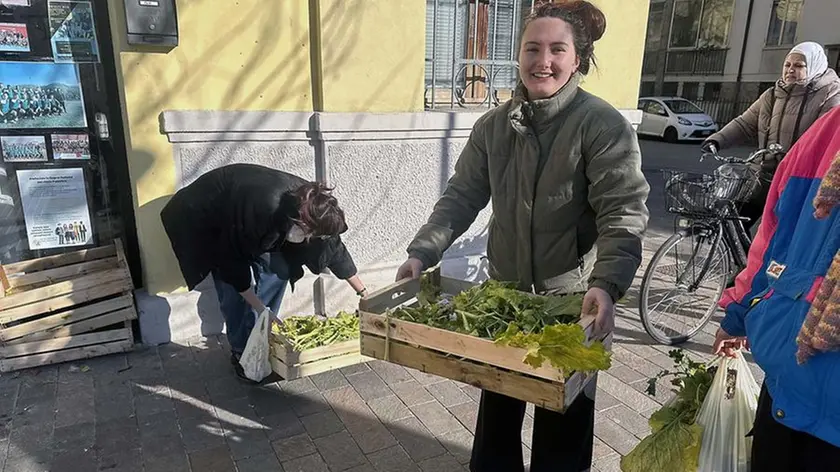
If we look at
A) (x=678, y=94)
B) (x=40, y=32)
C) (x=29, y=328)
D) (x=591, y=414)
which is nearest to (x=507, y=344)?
(x=591, y=414)

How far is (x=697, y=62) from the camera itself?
27.0 m

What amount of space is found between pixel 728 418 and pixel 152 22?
3716 mm

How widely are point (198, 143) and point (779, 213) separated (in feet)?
11.5

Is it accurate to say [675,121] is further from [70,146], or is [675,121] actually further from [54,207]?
[54,207]

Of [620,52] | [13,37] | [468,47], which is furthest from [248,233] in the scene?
[620,52]

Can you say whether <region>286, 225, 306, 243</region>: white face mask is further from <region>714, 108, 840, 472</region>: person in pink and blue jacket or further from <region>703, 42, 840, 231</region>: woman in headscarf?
<region>703, 42, 840, 231</region>: woman in headscarf

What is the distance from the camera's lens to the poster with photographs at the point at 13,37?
3848mm

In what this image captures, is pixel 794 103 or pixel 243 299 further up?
pixel 794 103

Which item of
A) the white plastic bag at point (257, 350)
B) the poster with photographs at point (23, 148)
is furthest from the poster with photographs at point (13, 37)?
the white plastic bag at point (257, 350)

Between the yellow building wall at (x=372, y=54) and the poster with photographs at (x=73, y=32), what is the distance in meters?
1.54

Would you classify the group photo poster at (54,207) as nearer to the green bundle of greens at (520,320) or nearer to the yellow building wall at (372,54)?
the yellow building wall at (372,54)

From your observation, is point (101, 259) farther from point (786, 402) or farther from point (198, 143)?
point (786, 402)

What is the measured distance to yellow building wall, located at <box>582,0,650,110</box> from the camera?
5.35 meters

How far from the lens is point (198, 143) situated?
4016mm
